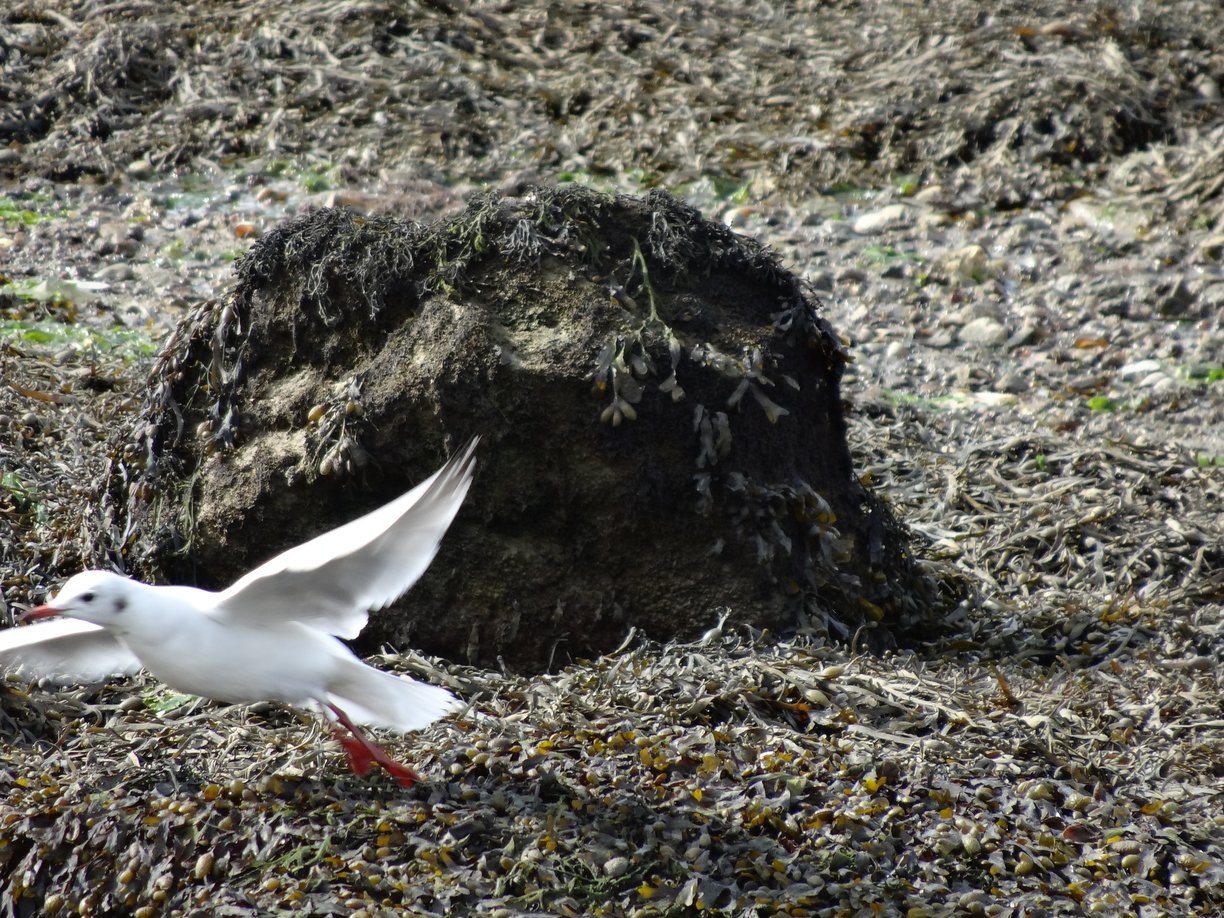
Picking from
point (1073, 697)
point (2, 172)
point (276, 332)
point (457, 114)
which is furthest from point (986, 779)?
point (2, 172)

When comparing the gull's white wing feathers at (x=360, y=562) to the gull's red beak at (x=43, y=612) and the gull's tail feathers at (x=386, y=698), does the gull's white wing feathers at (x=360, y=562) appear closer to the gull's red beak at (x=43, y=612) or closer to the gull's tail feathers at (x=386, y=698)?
the gull's tail feathers at (x=386, y=698)

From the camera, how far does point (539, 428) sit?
4.59 m

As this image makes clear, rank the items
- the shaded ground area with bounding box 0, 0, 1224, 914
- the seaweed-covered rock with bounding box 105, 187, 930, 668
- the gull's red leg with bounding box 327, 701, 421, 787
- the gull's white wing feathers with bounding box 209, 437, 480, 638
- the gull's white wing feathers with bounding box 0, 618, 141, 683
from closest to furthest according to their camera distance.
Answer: the gull's white wing feathers with bounding box 209, 437, 480, 638, the shaded ground area with bounding box 0, 0, 1224, 914, the gull's red leg with bounding box 327, 701, 421, 787, the gull's white wing feathers with bounding box 0, 618, 141, 683, the seaweed-covered rock with bounding box 105, 187, 930, 668

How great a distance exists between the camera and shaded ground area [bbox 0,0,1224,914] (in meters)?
3.51

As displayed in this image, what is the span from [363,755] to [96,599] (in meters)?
0.83

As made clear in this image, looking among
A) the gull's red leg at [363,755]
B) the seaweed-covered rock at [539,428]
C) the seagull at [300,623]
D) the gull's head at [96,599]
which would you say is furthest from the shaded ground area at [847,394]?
the gull's head at [96,599]

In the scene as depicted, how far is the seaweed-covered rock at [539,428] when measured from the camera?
15.0ft

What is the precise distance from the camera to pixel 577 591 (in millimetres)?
4621

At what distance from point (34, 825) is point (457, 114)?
281 inches

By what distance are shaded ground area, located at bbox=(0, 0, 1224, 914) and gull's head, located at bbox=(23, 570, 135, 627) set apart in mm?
493

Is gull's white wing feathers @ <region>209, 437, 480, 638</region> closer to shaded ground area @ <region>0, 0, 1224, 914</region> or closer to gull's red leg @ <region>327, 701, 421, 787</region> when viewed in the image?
gull's red leg @ <region>327, 701, 421, 787</region>

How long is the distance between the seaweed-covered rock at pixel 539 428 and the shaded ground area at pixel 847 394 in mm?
301

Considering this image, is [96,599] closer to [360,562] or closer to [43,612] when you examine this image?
[43,612]

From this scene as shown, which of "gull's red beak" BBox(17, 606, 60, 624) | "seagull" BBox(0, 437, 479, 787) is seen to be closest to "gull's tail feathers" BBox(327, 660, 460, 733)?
"seagull" BBox(0, 437, 479, 787)
